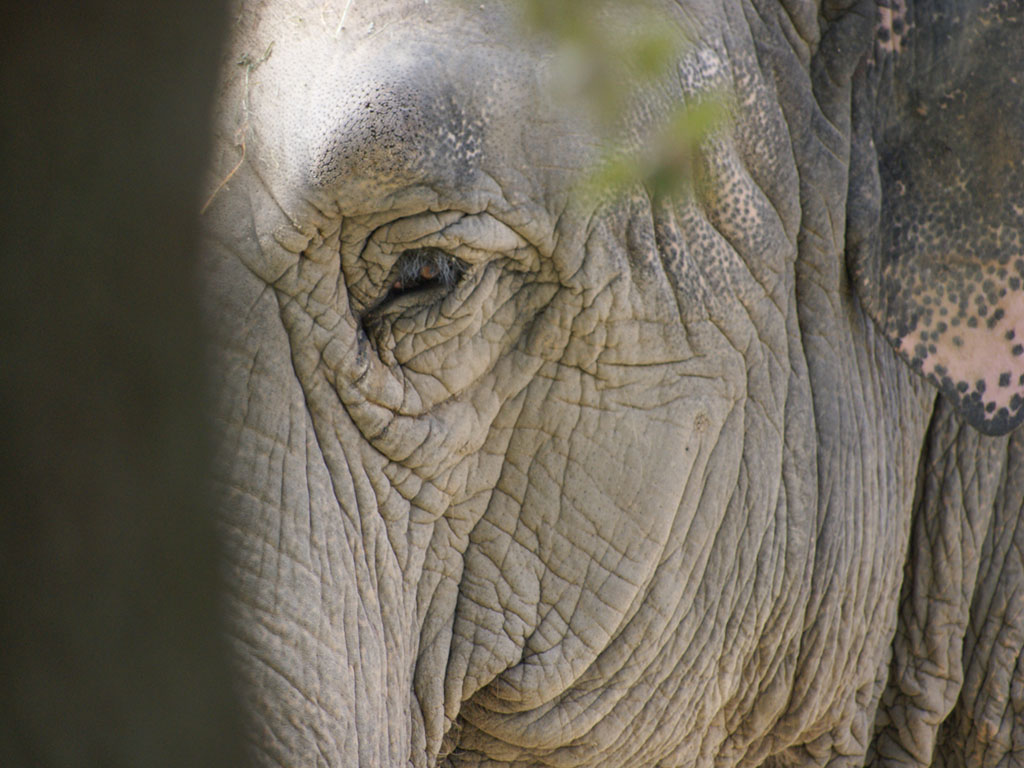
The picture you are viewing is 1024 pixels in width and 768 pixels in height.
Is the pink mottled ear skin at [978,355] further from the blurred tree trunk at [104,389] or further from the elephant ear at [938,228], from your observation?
the blurred tree trunk at [104,389]

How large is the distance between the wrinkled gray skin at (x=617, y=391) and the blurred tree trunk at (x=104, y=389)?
1.20 metres

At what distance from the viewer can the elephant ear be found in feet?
7.34

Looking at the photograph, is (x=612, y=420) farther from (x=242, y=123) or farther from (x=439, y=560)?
(x=242, y=123)

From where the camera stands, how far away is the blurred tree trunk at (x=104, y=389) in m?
0.42

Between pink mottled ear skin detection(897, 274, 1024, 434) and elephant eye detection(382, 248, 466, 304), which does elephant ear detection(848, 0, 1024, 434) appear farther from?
elephant eye detection(382, 248, 466, 304)

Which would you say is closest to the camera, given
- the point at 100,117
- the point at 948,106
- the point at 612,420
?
the point at 100,117

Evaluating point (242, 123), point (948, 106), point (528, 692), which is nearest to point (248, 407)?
point (242, 123)

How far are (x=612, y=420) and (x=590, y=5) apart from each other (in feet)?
2.36

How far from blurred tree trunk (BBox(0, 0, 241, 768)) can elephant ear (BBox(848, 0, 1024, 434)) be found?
2.02 m

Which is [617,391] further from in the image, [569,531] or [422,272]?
[422,272]

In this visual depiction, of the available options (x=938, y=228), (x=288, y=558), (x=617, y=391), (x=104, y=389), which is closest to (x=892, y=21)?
(x=938, y=228)

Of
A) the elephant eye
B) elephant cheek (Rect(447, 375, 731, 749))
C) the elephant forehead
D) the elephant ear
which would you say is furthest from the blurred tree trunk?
the elephant ear

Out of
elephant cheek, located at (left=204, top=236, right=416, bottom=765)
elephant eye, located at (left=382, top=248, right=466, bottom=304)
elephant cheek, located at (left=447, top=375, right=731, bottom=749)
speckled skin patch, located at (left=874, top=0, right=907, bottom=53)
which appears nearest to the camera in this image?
elephant cheek, located at (left=204, top=236, right=416, bottom=765)

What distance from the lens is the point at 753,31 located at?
217cm
